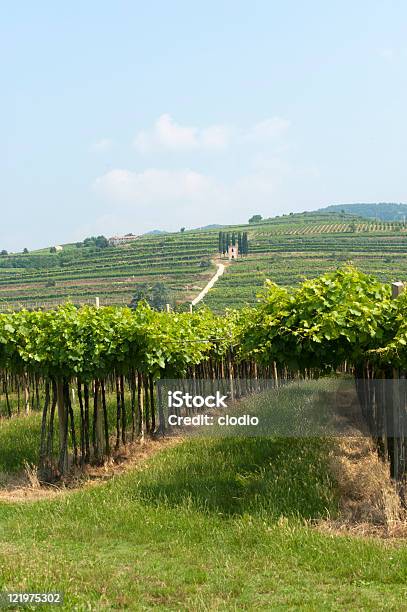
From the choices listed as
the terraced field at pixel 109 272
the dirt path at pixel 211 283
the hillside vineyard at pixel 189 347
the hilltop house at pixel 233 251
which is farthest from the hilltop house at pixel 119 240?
the hillside vineyard at pixel 189 347

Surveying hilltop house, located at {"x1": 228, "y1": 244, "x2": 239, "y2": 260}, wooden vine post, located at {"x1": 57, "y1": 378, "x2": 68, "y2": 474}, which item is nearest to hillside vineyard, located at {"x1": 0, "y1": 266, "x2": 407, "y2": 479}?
wooden vine post, located at {"x1": 57, "y1": 378, "x2": 68, "y2": 474}

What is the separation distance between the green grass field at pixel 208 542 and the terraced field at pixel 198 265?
193 ft

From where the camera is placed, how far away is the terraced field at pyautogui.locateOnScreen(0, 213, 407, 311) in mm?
80875

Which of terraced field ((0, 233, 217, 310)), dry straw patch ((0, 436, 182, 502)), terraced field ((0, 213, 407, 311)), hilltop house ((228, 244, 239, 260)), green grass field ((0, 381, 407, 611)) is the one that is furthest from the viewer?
hilltop house ((228, 244, 239, 260))

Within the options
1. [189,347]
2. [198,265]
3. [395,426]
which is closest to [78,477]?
[189,347]

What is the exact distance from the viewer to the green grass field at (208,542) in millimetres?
6195

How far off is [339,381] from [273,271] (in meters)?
75.6

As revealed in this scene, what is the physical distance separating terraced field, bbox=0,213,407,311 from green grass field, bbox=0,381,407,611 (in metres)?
59.0

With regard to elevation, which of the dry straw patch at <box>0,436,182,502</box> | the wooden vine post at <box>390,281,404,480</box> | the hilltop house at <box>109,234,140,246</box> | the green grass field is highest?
the hilltop house at <box>109,234,140,246</box>

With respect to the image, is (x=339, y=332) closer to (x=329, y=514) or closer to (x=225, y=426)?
(x=329, y=514)

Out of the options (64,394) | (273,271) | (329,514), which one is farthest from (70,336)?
(273,271)

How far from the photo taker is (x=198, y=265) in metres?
104

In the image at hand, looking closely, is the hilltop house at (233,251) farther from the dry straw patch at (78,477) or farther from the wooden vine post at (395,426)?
the wooden vine post at (395,426)

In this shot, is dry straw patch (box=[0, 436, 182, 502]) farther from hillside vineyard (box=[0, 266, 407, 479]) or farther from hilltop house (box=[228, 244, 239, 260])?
hilltop house (box=[228, 244, 239, 260])
